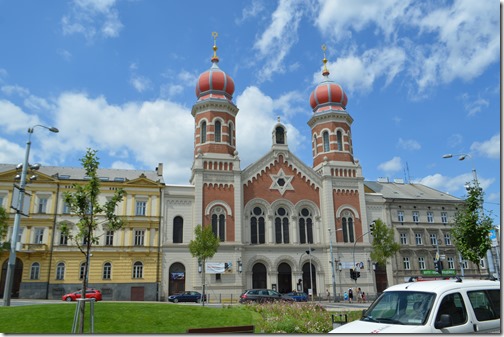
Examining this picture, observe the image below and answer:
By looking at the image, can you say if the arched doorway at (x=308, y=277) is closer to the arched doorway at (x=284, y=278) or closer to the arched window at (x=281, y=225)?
the arched doorway at (x=284, y=278)

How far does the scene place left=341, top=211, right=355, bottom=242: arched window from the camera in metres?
50.2

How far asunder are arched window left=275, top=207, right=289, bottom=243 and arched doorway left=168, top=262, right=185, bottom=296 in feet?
37.2

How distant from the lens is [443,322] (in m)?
8.25

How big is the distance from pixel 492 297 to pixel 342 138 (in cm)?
4699

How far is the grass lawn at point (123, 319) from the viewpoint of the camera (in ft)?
53.8

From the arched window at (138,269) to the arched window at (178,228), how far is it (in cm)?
430

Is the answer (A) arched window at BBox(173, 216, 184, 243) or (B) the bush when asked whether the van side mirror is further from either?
(A) arched window at BBox(173, 216, 184, 243)

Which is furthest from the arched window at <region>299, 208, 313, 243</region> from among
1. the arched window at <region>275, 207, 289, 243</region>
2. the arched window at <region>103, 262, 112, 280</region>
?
the arched window at <region>103, 262, 112, 280</region>

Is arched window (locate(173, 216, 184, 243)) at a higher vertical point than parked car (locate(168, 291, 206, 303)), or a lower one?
higher

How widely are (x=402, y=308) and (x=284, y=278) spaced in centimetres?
3932

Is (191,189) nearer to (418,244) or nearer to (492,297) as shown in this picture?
(418,244)

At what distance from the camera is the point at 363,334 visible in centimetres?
809

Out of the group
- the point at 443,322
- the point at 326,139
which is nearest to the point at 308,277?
the point at 326,139

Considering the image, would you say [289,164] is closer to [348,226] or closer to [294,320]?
[348,226]
